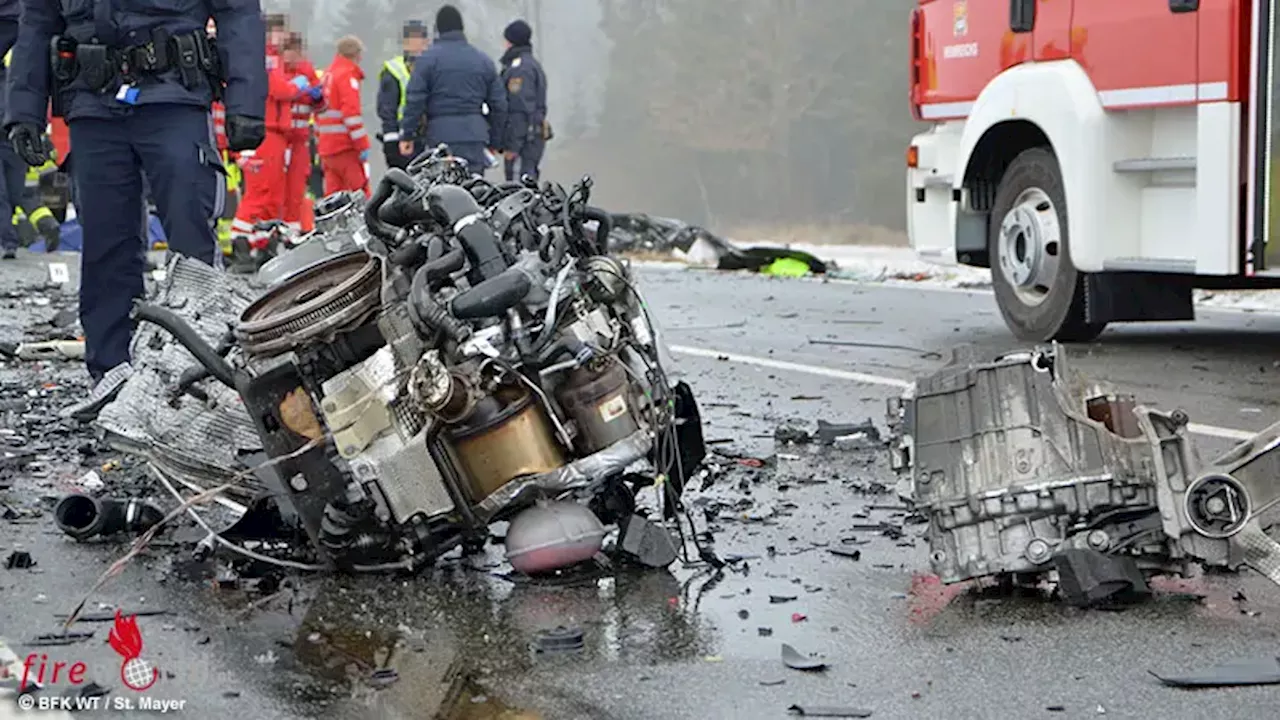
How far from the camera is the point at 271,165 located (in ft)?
52.0

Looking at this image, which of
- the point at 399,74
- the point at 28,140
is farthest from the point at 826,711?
the point at 399,74

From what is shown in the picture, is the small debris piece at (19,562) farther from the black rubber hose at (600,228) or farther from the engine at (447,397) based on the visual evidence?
the black rubber hose at (600,228)

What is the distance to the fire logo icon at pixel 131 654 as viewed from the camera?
11.9 feet

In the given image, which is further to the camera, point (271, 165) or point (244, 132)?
point (271, 165)

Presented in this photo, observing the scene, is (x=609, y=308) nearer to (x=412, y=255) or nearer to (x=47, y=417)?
(x=412, y=255)

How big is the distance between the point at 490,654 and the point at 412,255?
1171 millimetres

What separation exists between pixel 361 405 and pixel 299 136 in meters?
12.3

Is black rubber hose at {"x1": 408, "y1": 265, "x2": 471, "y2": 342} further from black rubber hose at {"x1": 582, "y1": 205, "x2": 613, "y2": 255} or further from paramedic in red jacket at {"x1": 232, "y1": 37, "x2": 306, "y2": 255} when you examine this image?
paramedic in red jacket at {"x1": 232, "y1": 37, "x2": 306, "y2": 255}

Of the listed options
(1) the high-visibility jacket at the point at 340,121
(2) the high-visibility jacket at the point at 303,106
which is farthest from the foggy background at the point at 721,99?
(2) the high-visibility jacket at the point at 303,106

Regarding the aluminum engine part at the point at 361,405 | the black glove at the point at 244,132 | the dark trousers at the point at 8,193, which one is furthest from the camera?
the dark trousers at the point at 8,193

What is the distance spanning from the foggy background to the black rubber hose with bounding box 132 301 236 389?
746 inches

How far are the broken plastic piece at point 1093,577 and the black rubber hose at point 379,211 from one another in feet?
6.13

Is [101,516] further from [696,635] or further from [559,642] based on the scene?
[696,635]

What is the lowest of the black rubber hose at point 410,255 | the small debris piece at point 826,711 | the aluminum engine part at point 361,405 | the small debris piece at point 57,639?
the small debris piece at point 826,711
